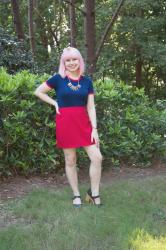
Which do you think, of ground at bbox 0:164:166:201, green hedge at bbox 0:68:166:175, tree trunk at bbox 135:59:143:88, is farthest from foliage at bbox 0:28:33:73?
tree trunk at bbox 135:59:143:88

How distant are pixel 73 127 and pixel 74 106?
0.22m

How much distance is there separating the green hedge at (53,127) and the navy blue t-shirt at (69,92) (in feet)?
3.25

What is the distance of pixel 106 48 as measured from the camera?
17188mm

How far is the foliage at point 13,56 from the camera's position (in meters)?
7.79

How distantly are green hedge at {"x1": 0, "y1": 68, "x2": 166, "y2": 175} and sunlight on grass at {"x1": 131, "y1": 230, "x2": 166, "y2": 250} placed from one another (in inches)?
82.2

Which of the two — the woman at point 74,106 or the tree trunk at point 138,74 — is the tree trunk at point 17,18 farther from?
the woman at point 74,106

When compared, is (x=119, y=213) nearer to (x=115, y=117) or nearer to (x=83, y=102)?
(x=83, y=102)

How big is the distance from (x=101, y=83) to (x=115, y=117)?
546 millimetres

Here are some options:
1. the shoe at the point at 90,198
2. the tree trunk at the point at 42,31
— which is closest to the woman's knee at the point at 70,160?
the shoe at the point at 90,198

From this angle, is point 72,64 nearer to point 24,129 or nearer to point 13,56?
point 24,129

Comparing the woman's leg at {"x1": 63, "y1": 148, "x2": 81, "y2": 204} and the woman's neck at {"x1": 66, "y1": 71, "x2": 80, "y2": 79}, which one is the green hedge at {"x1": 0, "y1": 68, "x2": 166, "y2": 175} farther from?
the woman's neck at {"x1": 66, "y1": 71, "x2": 80, "y2": 79}

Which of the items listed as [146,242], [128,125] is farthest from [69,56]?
[128,125]

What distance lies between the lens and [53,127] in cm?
605

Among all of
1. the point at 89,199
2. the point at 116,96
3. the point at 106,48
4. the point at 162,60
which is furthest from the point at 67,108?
the point at 106,48
